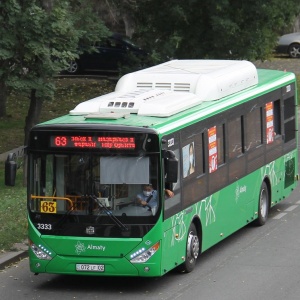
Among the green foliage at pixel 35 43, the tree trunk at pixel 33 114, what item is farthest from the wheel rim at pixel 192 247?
the tree trunk at pixel 33 114

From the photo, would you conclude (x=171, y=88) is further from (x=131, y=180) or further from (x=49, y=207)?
(x=49, y=207)

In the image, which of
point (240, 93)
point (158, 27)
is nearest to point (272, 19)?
point (158, 27)

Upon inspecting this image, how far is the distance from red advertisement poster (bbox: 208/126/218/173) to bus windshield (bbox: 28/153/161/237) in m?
2.35

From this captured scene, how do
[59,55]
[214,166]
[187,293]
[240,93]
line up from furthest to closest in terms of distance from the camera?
1. [59,55]
2. [240,93]
3. [214,166]
4. [187,293]

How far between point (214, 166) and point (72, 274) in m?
3.26

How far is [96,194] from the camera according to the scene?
1343cm

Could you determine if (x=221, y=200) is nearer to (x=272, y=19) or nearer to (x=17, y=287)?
(x=17, y=287)

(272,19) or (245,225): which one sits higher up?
(272,19)

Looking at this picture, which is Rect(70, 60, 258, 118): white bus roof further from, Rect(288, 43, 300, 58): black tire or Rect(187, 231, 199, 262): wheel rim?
Rect(288, 43, 300, 58): black tire

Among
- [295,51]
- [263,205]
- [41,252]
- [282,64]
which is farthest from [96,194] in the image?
[295,51]

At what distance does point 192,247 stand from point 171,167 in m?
1.95

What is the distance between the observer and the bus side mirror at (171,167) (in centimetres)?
1318

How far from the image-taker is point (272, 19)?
3281cm

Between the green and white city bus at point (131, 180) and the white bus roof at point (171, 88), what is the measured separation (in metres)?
0.02
